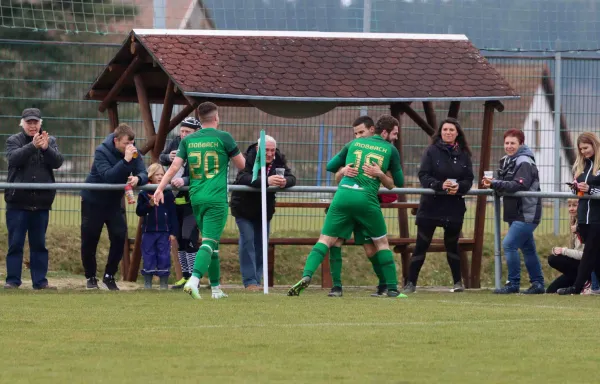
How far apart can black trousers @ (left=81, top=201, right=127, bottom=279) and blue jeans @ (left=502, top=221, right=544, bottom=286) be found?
424 centimetres

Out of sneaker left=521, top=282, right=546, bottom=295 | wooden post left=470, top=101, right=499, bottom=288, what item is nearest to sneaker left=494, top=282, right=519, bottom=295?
sneaker left=521, top=282, right=546, bottom=295

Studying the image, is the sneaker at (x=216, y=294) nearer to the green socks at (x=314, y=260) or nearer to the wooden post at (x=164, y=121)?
the green socks at (x=314, y=260)

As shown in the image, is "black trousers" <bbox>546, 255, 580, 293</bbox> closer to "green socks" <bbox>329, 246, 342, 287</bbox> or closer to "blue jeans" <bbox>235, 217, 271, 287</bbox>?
"green socks" <bbox>329, 246, 342, 287</bbox>

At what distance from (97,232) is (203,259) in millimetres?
2264

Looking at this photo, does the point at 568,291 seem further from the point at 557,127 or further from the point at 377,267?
the point at 557,127

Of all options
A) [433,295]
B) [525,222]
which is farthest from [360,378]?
[525,222]

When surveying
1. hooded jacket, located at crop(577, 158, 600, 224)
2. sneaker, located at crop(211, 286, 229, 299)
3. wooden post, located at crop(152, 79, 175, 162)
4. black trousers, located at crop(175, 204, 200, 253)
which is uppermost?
wooden post, located at crop(152, 79, 175, 162)

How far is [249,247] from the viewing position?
1450 centimetres

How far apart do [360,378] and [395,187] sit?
24.6 feet

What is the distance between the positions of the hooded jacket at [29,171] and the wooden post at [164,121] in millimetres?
2099

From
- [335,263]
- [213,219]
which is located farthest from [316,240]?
[213,219]

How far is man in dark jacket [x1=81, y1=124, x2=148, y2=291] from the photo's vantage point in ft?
46.1

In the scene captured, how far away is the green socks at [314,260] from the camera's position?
12781 millimetres

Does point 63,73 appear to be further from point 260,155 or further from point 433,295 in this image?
point 433,295
